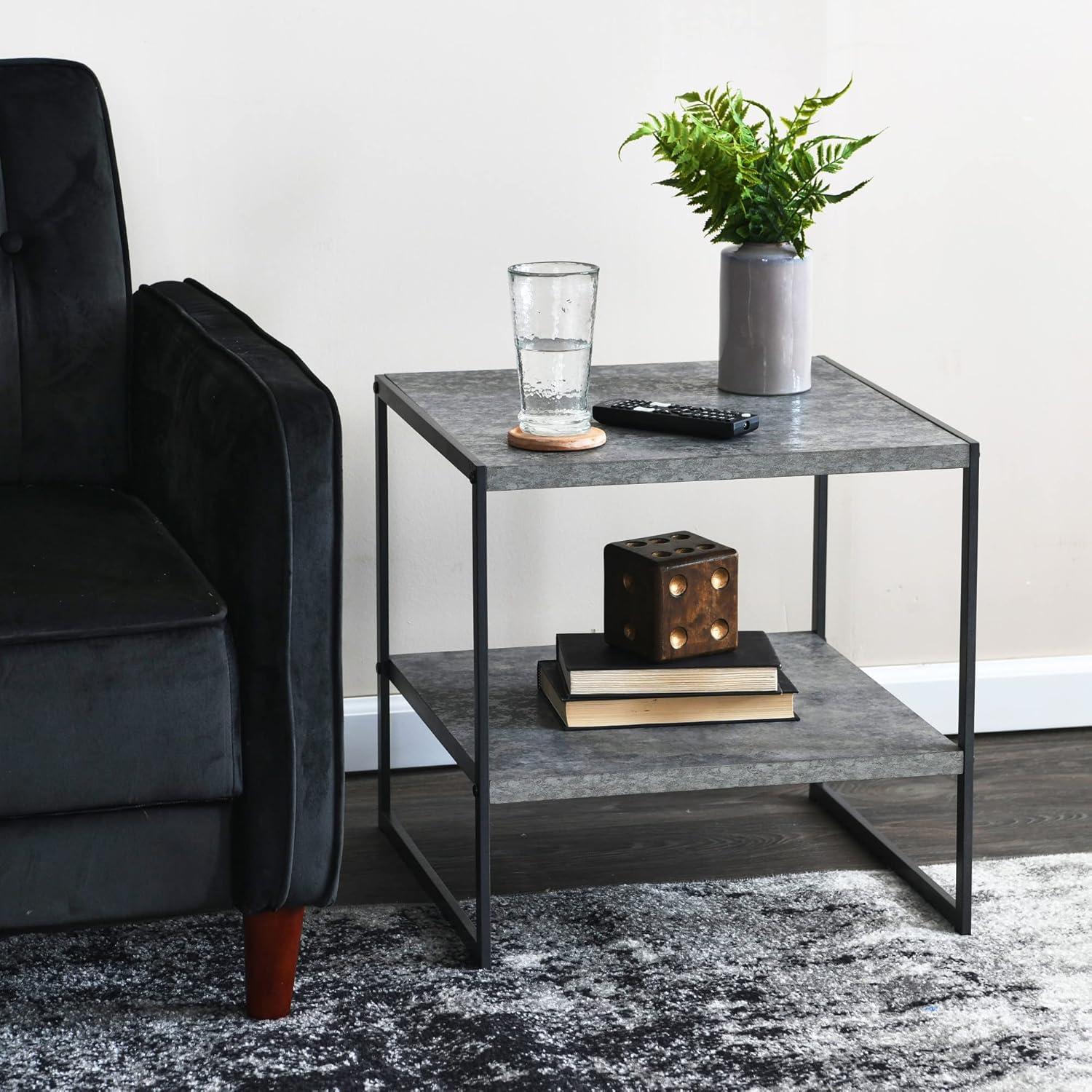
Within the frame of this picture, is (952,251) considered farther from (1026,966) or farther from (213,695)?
(213,695)

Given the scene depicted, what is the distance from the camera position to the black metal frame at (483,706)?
4.79 feet

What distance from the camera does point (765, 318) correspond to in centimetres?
163

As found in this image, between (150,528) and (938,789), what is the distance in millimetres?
1003

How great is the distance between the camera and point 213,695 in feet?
4.21

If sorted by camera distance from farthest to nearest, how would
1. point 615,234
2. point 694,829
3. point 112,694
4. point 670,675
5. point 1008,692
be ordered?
point 1008,692, point 615,234, point 694,829, point 670,675, point 112,694

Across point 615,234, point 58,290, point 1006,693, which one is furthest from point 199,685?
point 1006,693

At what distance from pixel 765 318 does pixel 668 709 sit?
0.40m

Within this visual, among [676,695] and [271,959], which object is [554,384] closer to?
[676,695]

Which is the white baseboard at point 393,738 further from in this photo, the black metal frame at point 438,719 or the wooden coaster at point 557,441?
the wooden coaster at point 557,441

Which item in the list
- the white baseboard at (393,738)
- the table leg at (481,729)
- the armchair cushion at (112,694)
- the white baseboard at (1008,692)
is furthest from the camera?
the white baseboard at (1008,692)

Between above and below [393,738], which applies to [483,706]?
above

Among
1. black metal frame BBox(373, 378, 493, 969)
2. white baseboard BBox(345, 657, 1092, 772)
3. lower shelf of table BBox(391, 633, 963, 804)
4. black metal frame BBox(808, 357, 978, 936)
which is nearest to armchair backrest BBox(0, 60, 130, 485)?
black metal frame BBox(373, 378, 493, 969)

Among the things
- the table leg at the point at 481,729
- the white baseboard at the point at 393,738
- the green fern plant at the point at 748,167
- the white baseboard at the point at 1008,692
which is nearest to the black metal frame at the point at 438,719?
the table leg at the point at 481,729

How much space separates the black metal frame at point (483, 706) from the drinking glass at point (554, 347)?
0.09 meters
